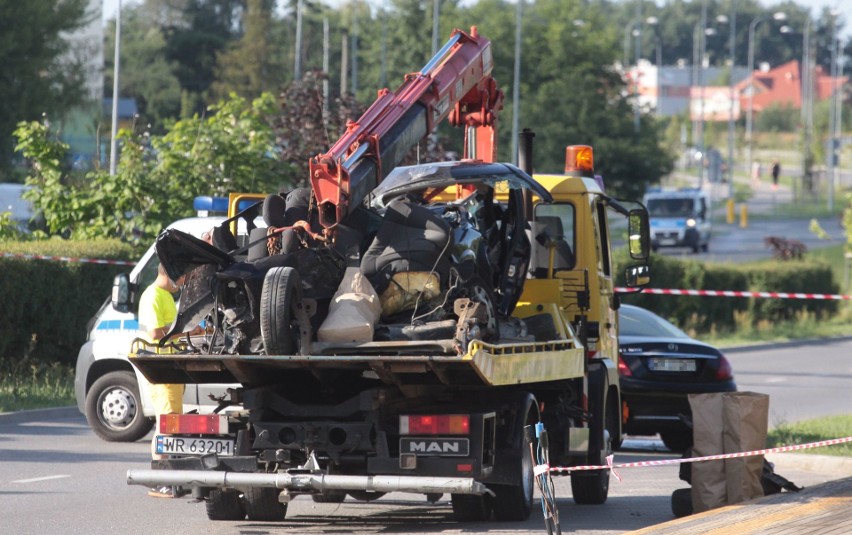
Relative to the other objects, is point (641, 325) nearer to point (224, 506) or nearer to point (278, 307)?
point (224, 506)

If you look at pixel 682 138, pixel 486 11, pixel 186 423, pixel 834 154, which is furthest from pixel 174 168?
pixel 682 138

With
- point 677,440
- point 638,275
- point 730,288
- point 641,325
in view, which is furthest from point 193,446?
point 730,288

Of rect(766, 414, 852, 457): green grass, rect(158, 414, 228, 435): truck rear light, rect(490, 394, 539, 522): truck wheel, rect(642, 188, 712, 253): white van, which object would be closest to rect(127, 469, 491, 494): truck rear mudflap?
rect(158, 414, 228, 435): truck rear light

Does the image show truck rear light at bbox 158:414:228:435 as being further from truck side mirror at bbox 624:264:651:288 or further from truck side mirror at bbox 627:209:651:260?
truck side mirror at bbox 627:209:651:260

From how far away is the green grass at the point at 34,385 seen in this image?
17.8 metres

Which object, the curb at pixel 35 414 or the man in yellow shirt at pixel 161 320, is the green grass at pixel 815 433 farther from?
the curb at pixel 35 414

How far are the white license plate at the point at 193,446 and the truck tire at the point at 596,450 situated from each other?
3045 millimetres

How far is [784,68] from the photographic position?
164 meters

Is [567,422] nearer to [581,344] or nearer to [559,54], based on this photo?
[581,344]

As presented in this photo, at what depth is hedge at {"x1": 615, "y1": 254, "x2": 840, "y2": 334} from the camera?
103 ft

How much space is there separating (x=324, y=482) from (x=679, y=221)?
48.0 meters

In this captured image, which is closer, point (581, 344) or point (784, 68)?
point (581, 344)

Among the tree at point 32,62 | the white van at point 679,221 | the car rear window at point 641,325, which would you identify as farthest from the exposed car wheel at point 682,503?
the white van at point 679,221

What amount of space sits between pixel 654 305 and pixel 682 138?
84.4 meters
